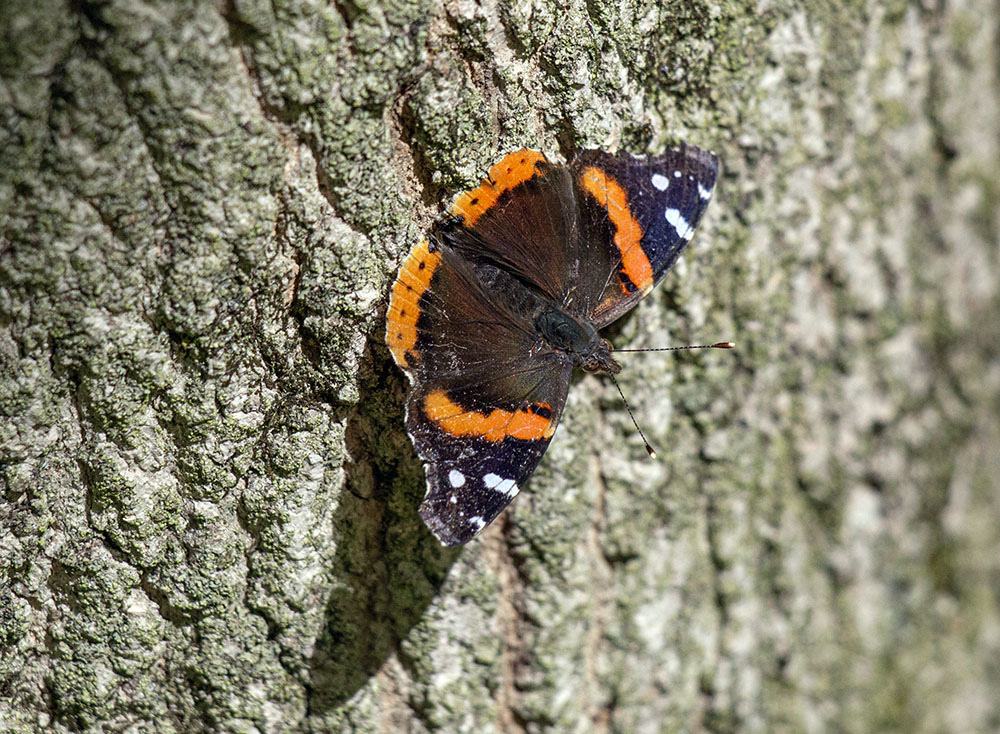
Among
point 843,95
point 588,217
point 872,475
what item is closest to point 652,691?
point 872,475

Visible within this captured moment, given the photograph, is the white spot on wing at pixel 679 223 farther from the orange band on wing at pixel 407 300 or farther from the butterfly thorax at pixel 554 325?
the orange band on wing at pixel 407 300

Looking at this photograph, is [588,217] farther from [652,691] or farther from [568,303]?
[652,691]

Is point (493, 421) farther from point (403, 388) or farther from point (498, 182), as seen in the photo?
point (498, 182)

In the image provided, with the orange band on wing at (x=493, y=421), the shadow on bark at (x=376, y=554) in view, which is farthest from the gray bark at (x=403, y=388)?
the orange band on wing at (x=493, y=421)

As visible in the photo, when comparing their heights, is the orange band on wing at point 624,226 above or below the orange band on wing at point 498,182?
above

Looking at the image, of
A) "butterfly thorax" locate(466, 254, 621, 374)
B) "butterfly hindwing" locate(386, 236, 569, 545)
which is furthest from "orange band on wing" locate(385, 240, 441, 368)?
"butterfly thorax" locate(466, 254, 621, 374)

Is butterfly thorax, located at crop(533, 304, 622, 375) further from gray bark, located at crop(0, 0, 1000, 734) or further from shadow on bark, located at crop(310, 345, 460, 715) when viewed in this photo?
shadow on bark, located at crop(310, 345, 460, 715)

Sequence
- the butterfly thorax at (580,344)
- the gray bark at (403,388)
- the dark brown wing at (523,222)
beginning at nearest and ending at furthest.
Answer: the gray bark at (403,388) < the dark brown wing at (523,222) < the butterfly thorax at (580,344)
